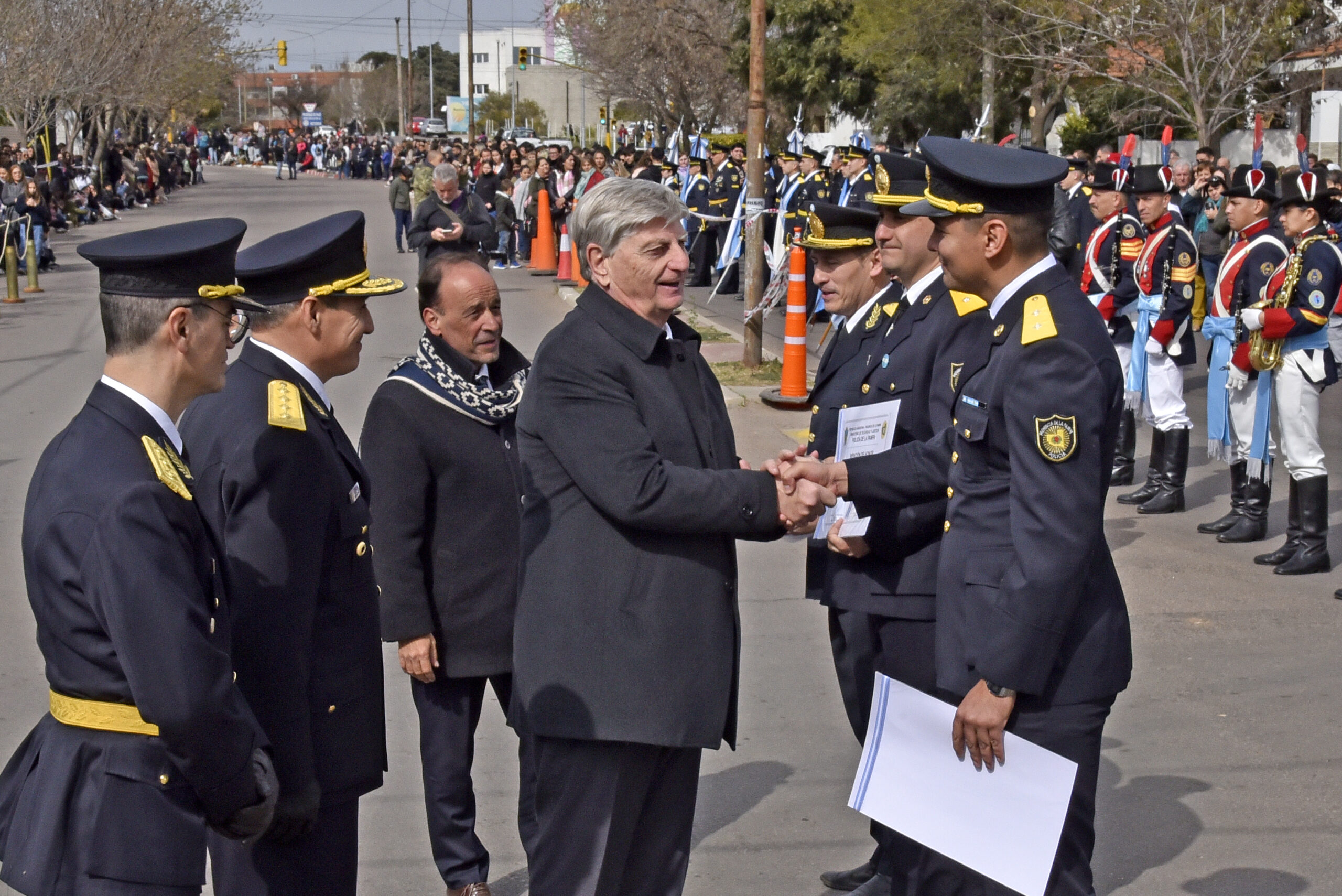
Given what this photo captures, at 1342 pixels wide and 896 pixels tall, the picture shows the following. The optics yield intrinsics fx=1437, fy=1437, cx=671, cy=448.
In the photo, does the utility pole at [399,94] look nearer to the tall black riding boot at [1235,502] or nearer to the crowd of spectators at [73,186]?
the crowd of spectators at [73,186]

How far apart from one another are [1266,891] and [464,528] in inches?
104

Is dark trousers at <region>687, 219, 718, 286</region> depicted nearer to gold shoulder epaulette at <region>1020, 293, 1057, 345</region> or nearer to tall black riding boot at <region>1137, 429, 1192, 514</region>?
tall black riding boot at <region>1137, 429, 1192, 514</region>

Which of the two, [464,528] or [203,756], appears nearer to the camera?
[203,756]

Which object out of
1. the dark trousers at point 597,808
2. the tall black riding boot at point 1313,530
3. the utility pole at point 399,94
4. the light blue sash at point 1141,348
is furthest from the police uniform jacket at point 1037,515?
the utility pole at point 399,94

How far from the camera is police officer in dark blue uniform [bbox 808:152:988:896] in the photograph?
3.80 metres

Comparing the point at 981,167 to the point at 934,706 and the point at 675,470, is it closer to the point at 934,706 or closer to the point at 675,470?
the point at 675,470

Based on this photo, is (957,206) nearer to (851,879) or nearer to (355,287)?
(355,287)

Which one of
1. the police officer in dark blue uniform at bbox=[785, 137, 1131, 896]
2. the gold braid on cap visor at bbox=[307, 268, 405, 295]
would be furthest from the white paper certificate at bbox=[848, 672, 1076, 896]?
the gold braid on cap visor at bbox=[307, 268, 405, 295]

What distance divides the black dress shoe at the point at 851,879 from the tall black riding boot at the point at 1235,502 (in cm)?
492

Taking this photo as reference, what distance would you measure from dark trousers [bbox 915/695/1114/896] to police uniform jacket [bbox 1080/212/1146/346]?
22.7ft

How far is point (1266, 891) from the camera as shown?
432 centimetres

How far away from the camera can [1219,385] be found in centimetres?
891

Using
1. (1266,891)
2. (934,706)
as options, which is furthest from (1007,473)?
(1266,891)

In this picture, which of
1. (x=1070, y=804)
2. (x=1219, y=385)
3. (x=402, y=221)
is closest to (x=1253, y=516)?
(x=1219, y=385)
